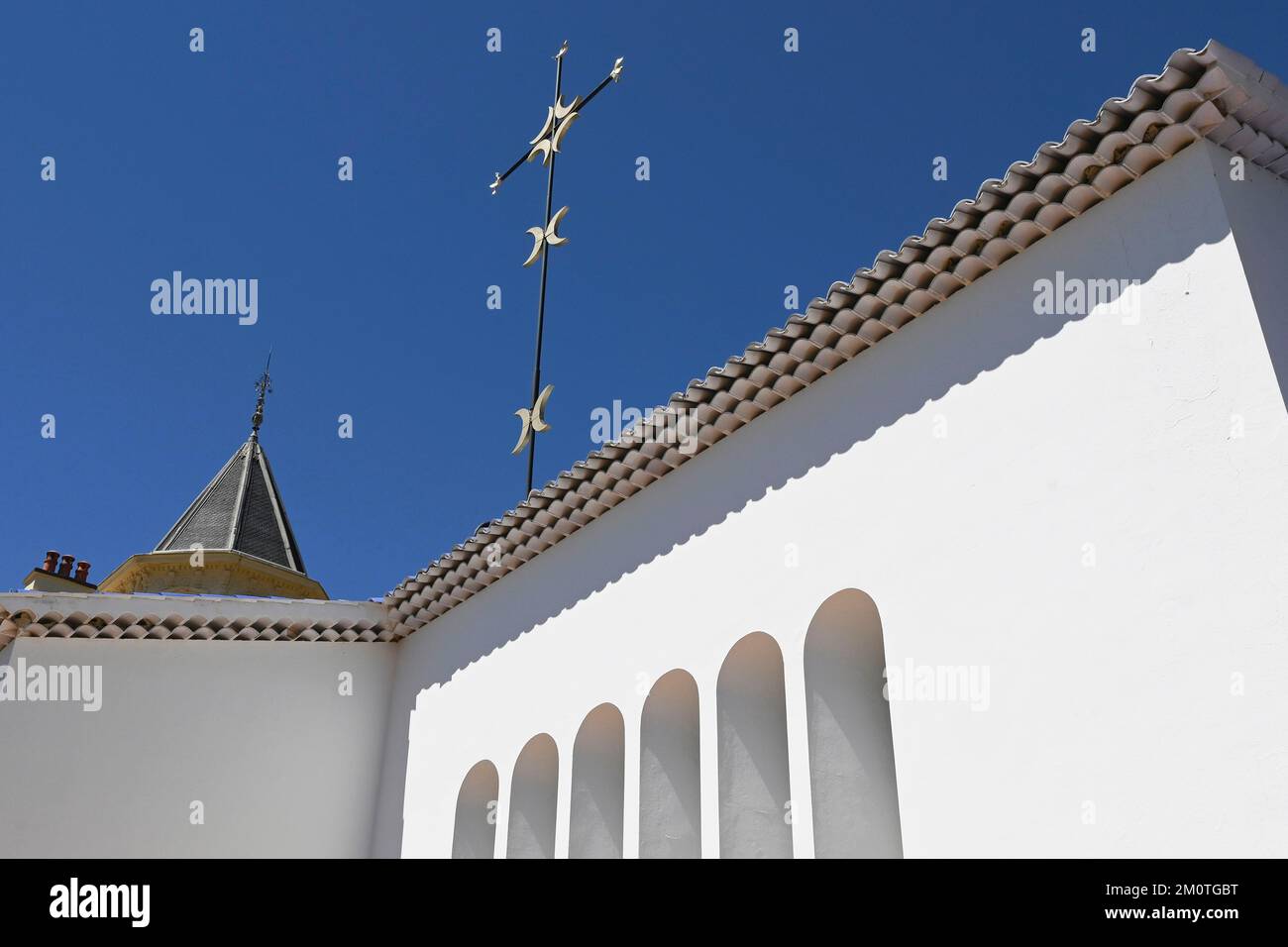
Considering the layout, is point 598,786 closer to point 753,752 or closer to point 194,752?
point 753,752

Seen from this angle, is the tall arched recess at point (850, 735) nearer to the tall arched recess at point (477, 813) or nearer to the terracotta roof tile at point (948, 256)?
the terracotta roof tile at point (948, 256)

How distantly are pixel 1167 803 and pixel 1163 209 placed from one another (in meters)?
2.52

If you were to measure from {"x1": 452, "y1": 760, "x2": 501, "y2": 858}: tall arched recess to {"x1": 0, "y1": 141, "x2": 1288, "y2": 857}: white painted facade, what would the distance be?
0.08ft

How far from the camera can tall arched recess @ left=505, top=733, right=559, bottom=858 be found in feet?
25.4

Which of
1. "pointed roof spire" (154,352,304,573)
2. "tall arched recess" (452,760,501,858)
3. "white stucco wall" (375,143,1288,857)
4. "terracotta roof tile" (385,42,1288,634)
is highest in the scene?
"pointed roof spire" (154,352,304,573)

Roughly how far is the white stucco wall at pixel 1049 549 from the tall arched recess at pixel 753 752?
10 cm

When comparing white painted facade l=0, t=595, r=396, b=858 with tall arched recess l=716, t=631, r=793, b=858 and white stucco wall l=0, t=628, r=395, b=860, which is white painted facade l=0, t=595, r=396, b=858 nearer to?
white stucco wall l=0, t=628, r=395, b=860

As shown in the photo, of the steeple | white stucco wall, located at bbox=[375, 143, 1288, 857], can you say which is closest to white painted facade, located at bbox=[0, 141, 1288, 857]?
white stucco wall, located at bbox=[375, 143, 1288, 857]

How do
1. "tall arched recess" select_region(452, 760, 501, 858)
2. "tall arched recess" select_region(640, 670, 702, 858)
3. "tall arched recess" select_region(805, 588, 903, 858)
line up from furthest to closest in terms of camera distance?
"tall arched recess" select_region(452, 760, 501, 858) < "tall arched recess" select_region(640, 670, 702, 858) < "tall arched recess" select_region(805, 588, 903, 858)

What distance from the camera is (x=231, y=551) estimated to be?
14.2 meters

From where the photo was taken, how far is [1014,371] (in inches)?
223

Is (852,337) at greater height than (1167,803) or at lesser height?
greater
